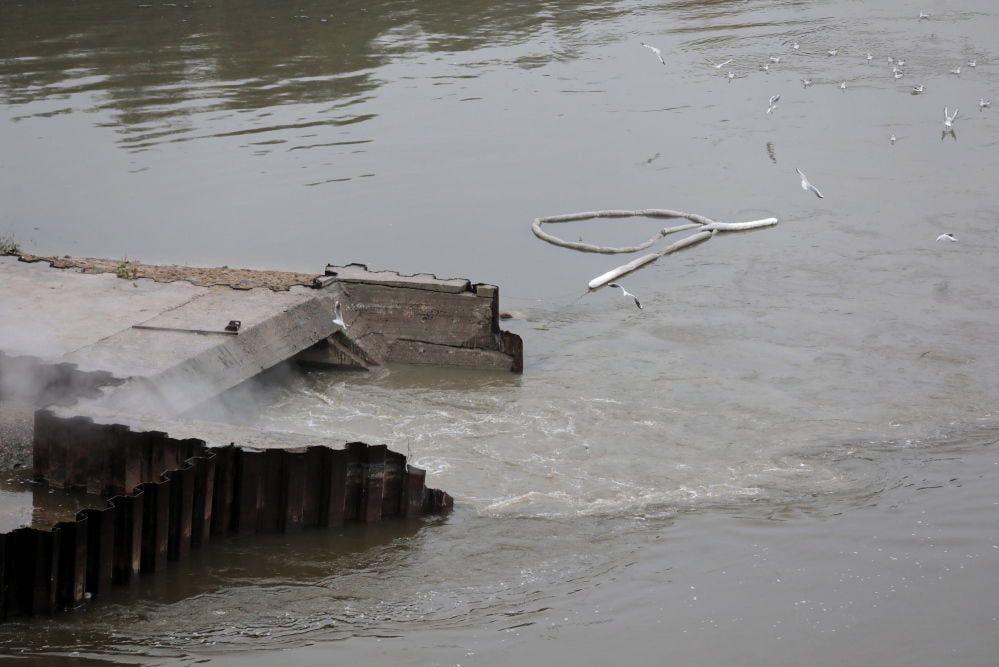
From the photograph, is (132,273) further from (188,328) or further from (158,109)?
(158,109)

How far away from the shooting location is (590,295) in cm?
1711

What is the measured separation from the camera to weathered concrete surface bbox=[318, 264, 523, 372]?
1441 centimetres

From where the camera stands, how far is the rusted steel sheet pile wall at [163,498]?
8.98m

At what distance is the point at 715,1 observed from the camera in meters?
38.6

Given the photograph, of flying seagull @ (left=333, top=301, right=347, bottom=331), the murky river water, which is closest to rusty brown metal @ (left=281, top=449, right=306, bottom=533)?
the murky river water

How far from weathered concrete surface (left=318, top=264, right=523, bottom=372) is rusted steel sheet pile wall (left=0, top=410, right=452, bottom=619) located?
3.88m

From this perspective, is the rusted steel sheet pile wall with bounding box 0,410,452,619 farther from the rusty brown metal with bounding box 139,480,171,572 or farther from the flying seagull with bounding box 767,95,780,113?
the flying seagull with bounding box 767,95,780,113

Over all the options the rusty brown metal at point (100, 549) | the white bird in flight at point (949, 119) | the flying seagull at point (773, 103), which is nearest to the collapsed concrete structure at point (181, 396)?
the rusty brown metal at point (100, 549)

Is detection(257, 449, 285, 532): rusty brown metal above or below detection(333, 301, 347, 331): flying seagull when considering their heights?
below

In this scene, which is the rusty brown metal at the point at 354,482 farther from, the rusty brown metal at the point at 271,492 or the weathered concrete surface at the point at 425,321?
the weathered concrete surface at the point at 425,321

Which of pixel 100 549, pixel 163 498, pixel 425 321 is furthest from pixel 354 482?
pixel 425 321

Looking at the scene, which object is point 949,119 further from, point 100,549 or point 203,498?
point 100,549

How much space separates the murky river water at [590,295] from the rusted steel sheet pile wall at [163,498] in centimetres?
22

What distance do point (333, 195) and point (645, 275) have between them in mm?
5908
